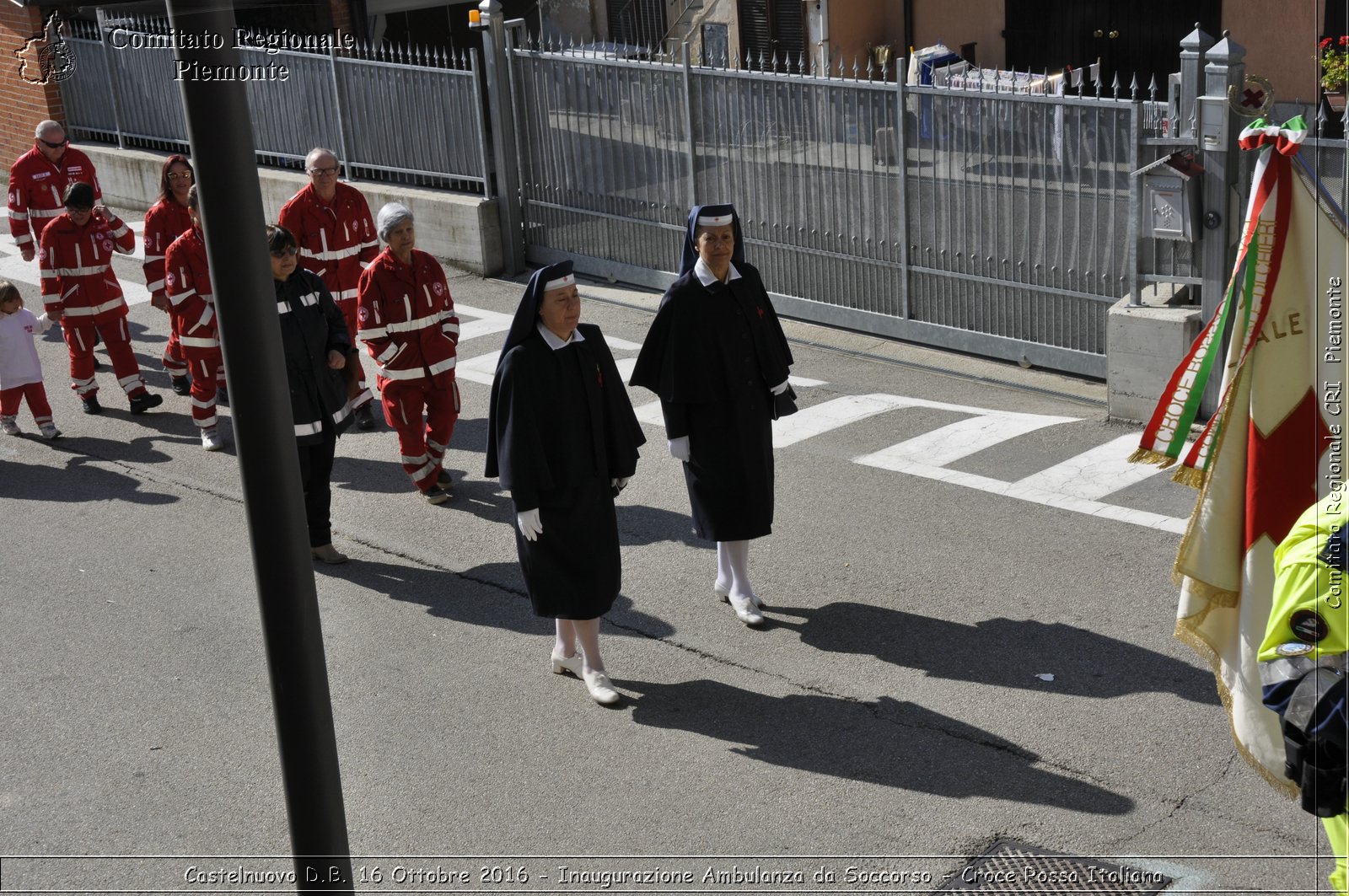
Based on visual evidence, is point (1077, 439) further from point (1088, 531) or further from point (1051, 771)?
point (1051, 771)

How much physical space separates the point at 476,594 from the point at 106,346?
4764 mm

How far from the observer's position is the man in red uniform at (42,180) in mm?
12125

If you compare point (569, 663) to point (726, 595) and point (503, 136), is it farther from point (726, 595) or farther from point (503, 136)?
point (503, 136)

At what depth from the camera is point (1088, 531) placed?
8062 mm

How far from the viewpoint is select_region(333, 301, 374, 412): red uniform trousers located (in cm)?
859

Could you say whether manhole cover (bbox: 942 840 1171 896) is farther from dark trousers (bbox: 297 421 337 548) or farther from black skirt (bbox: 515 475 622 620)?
dark trousers (bbox: 297 421 337 548)

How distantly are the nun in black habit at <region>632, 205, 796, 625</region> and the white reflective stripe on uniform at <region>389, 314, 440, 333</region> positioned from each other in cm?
218

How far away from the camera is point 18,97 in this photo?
19.2 metres

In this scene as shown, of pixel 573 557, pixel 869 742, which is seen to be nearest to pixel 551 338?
pixel 573 557

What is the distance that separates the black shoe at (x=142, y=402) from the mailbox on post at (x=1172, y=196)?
7219 mm

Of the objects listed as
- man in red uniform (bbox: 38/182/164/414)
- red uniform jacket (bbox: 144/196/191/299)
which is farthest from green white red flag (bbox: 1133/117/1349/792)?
man in red uniform (bbox: 38/182/164/414)

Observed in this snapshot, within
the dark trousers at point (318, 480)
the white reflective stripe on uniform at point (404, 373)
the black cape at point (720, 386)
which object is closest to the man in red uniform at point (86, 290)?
the white reflective stripe on uniform at point (404, 373)

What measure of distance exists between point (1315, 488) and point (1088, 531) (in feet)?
9.27

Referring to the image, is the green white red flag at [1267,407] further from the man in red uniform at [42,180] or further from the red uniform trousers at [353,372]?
the man in red uniform at [42,180]
